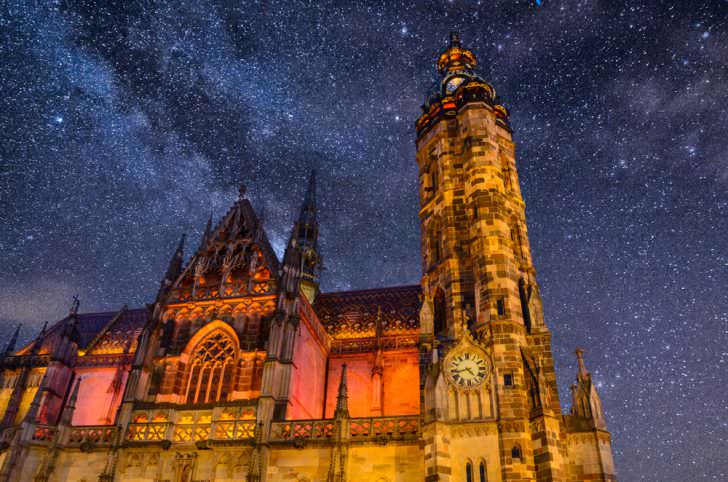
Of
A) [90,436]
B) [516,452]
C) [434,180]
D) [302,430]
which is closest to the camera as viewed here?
[516,452]

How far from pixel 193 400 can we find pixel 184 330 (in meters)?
3.68

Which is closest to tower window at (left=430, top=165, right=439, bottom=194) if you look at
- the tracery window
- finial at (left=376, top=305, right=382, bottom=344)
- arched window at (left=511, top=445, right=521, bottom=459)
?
finial at (left=376, top=305, right=382, bottom=344)

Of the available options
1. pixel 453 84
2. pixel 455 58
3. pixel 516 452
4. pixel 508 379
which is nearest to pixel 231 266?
pixel 508 379

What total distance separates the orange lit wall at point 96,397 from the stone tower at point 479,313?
1982 cm

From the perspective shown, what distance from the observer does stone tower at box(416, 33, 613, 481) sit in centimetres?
2189

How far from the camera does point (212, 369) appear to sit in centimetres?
2912

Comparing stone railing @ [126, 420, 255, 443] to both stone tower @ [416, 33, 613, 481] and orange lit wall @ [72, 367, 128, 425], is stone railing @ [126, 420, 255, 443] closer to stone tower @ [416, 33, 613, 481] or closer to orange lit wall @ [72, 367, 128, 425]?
orange lit wall @ [72, 367, 128, 425]

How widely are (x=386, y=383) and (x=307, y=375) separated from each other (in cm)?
468

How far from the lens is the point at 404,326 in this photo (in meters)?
33.7

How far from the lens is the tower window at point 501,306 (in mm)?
25141

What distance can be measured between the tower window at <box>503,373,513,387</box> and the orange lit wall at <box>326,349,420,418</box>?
323 inches

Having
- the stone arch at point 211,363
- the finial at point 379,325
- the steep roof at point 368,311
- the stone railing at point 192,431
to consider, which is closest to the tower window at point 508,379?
the steep roof at point 368,311

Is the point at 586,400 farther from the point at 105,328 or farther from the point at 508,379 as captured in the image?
the point at 105,328

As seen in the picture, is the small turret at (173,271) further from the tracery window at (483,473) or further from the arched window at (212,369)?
the tracery window at (483,473)
